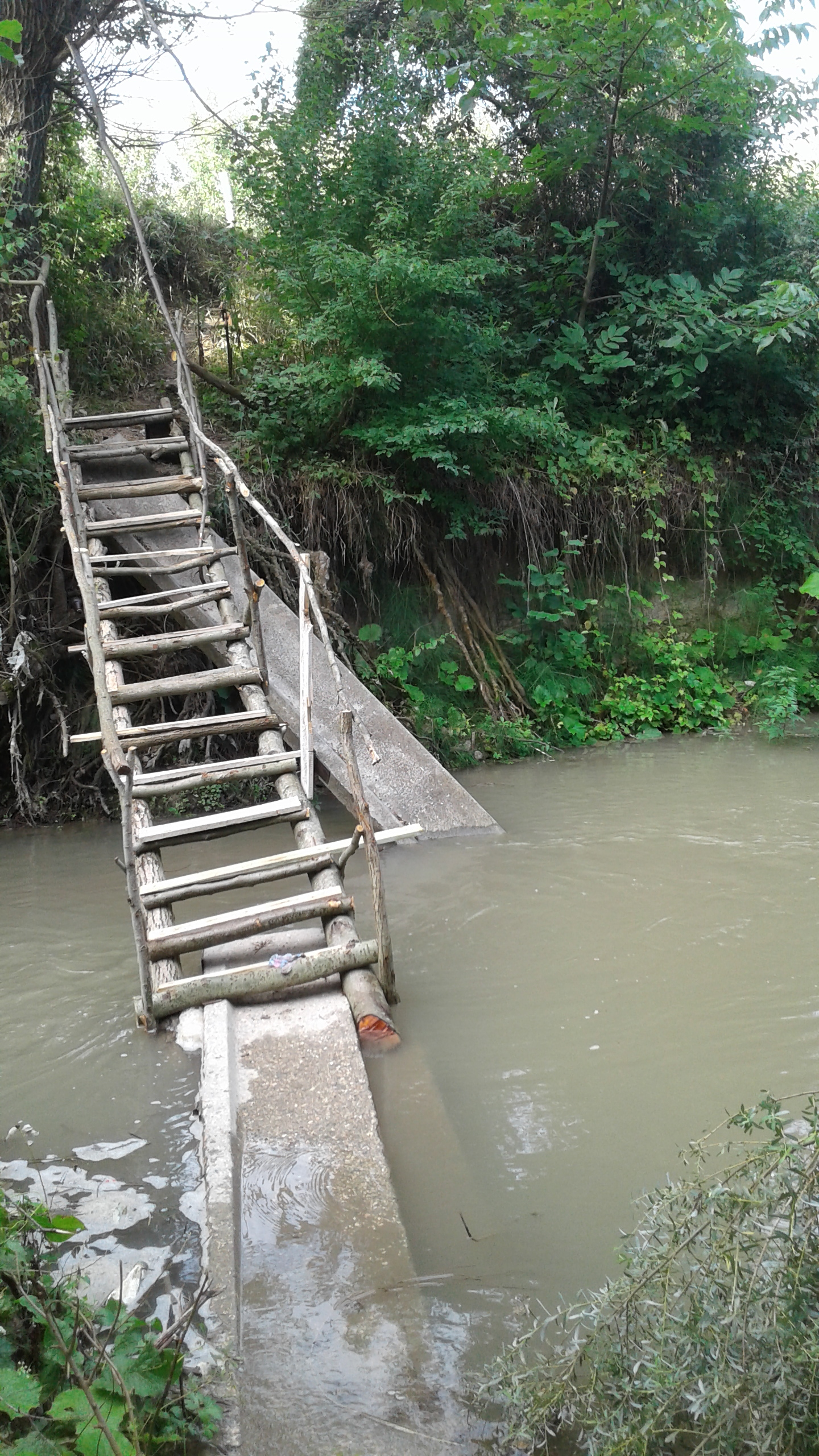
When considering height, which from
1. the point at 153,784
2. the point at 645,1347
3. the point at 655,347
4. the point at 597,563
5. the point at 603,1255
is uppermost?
the point at 655,347

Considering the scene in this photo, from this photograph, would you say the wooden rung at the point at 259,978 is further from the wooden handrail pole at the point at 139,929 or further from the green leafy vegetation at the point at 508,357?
the green leafy vegetation at the point at 508,357

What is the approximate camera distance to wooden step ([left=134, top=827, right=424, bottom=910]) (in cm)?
415

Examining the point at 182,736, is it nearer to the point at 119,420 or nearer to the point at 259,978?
the point at 259,978

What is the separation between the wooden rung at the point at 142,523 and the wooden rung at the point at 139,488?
0.18 m

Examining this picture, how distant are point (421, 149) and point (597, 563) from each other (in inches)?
137

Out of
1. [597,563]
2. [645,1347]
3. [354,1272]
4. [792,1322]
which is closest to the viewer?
[792,1322]

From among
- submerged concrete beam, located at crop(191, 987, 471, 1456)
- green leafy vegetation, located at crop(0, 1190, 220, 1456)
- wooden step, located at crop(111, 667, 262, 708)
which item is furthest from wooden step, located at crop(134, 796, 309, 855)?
green leafy vegetation, located at crop(0, 1190, 220, 1456)

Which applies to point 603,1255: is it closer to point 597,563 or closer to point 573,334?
point 597,563

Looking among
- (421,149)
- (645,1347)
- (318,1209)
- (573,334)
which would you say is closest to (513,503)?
(573,334)

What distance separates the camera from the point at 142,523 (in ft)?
20.2

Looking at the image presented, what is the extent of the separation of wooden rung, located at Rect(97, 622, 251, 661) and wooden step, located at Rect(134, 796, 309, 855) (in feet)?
3.96

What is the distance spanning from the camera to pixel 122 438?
7.74m

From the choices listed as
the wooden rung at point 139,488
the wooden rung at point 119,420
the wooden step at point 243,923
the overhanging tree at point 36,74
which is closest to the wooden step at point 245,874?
the wooden step at point 243,923

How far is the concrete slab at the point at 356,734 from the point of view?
5.88 metres
